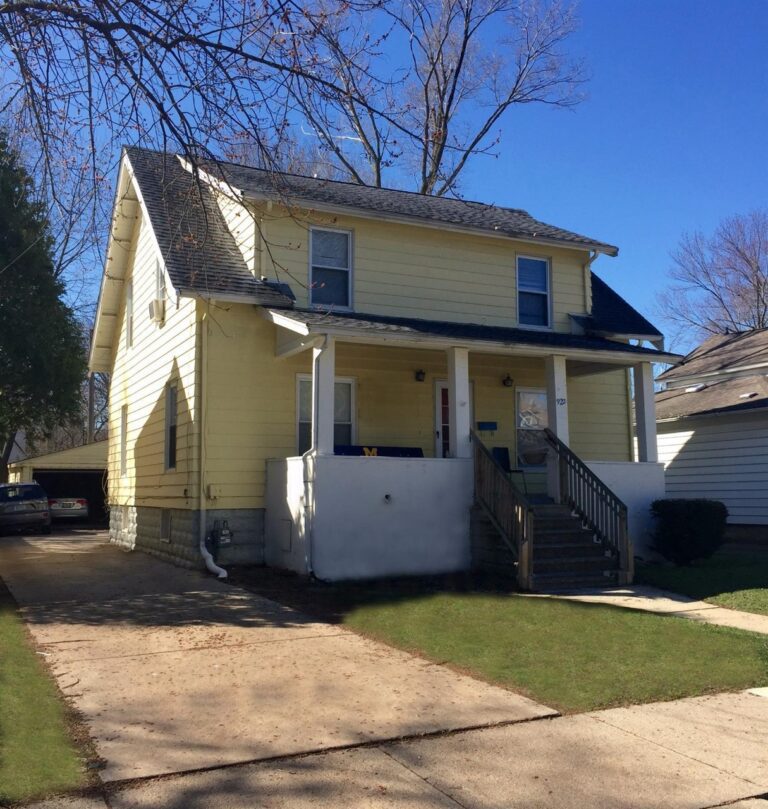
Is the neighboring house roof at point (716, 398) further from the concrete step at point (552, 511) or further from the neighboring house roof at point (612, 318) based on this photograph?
the concrete step at point (552, 511)

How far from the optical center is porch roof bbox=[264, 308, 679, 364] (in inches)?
463

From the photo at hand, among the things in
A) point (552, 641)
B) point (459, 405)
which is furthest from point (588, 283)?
point (552, 641)

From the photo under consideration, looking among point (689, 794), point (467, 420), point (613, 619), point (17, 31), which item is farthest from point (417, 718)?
point (467, 420)

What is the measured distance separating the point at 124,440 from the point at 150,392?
309 cm

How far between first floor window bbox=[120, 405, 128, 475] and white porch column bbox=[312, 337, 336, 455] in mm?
8392

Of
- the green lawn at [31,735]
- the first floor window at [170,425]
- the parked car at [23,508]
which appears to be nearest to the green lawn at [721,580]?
the green lawn at [31,735]

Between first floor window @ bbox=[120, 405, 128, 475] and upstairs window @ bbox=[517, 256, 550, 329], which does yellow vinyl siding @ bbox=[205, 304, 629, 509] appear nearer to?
upstairs window @ bbox=[517, 256, 550, 329]

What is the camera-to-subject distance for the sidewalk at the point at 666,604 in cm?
891

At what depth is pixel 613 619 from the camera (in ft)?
28.8

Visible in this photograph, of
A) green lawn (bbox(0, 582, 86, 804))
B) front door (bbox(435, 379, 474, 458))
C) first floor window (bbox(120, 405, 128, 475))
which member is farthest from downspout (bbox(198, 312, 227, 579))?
first floor window (bbox(120, 405, 128, 475))

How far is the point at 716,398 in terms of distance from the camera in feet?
58.7

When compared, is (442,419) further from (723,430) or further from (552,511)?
(723,430)

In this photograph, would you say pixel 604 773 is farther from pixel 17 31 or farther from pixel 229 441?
pixel 229 441

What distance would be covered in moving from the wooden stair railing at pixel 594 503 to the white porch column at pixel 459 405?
1445mm
